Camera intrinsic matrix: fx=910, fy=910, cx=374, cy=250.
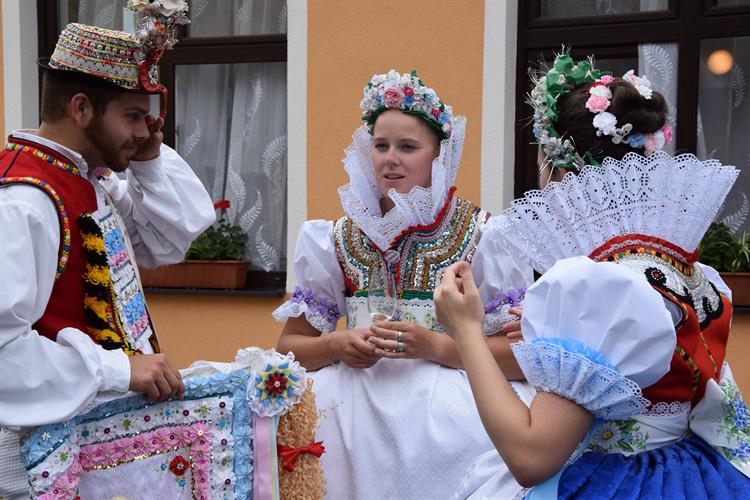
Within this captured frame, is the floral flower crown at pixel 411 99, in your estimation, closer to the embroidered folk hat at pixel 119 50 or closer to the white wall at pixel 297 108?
the embroidered folk hat at pixel 119 50

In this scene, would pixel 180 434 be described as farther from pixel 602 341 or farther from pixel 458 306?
pixel 602 341

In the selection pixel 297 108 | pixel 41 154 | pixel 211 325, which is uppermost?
pixel 297 108

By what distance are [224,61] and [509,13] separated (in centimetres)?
193

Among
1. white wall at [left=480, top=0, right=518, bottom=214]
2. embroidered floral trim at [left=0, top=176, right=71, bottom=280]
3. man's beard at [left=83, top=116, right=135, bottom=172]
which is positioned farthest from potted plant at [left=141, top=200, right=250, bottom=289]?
embroidered floral trim at [left=0, top=176, right=71, bottom=280]

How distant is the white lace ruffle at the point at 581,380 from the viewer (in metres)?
1.65

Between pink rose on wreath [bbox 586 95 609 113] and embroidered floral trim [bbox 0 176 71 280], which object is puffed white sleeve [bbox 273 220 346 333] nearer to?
embroidered floral trim [bbox 0 176 71 280]

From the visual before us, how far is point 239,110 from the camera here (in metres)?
5.89

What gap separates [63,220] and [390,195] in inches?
40.2

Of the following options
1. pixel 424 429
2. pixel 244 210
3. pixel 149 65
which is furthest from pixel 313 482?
pixel 244 210

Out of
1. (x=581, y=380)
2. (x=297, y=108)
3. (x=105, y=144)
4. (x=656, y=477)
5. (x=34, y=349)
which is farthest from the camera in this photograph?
(x=297, y=108)

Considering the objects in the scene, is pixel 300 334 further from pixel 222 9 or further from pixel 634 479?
pixel 222 9

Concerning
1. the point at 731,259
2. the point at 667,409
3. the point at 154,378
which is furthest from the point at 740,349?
the point at 154,378

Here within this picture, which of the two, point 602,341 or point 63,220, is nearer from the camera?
point 602,341

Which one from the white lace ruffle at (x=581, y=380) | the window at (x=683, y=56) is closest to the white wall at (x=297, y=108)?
the window at (x=683, y=56)
